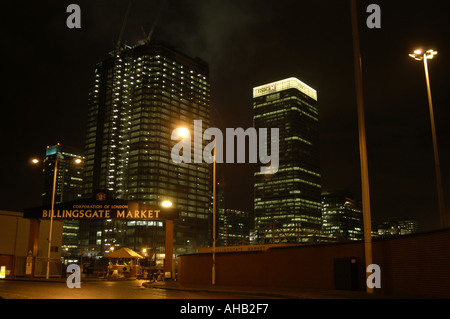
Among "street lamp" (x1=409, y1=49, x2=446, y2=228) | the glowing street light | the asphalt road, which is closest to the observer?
the asphalt road

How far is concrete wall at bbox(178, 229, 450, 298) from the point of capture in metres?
17.4

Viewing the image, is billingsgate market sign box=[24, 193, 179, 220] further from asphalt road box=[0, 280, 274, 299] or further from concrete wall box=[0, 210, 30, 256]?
asphalt road box=[0, 280, 274, 299]

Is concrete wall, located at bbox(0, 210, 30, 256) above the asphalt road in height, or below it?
above

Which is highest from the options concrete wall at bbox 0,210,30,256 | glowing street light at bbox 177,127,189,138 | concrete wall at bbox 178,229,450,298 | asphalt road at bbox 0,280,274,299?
glowing street light at bbox 177,127,189,138

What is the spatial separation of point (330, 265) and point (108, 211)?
20003mm

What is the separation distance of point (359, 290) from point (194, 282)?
12797 mm

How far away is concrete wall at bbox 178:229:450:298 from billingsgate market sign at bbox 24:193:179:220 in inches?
210

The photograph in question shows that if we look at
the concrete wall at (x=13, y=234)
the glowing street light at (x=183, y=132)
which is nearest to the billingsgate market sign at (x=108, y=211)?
the concrete wall at (x=13, y=234)

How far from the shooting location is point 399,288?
63.1 ft

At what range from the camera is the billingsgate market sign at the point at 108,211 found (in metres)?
36.2

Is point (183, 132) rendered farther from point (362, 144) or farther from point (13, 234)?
point (13, 234)

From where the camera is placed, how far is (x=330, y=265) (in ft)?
75.4

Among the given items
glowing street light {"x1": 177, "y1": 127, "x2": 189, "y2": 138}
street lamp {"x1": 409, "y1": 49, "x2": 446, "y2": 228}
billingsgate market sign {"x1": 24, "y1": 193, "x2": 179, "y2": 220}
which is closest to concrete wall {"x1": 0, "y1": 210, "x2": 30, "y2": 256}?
billingsgate market sign {"x1": 24, "y1": 193, "x2": 179, "y2": 220}
